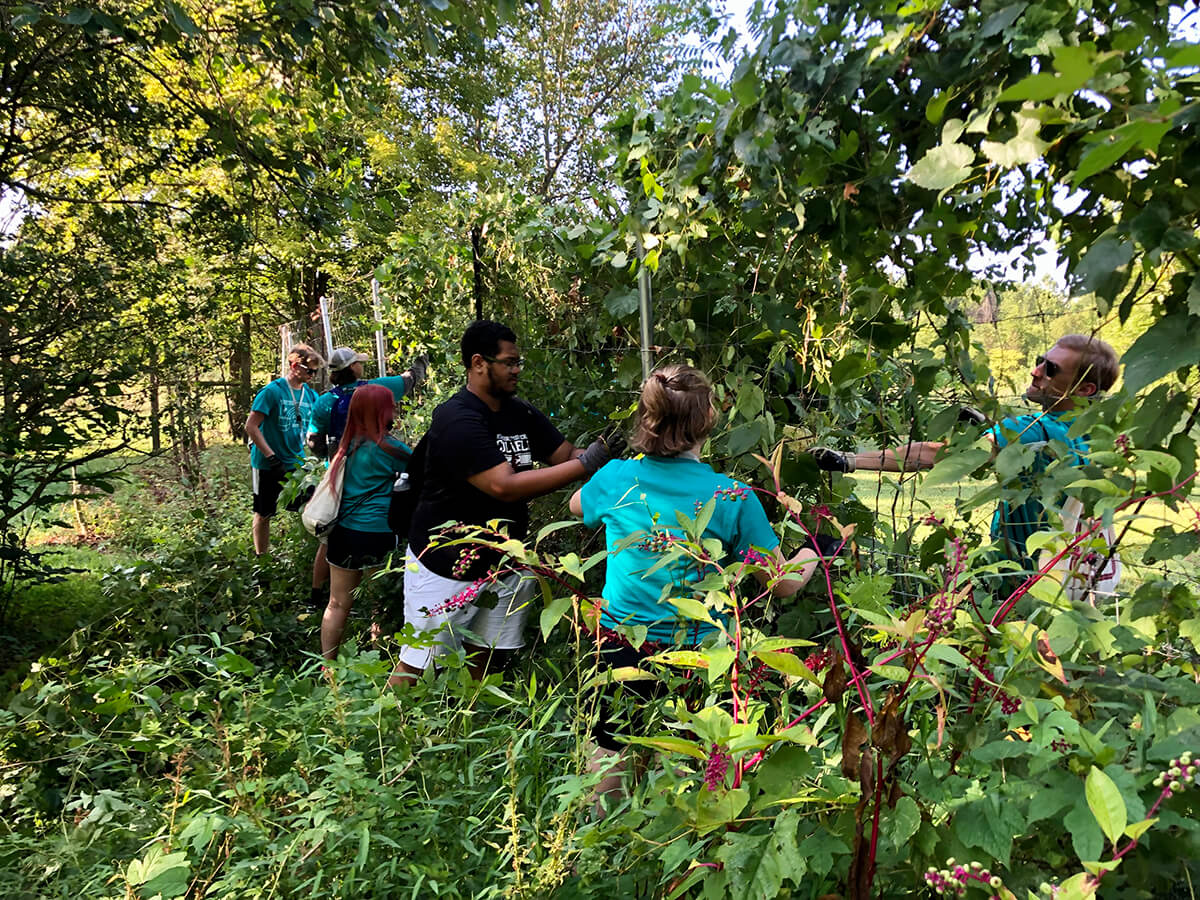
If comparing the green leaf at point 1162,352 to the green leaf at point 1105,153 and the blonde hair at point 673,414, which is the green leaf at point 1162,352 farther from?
the blonde hair at point 673,414

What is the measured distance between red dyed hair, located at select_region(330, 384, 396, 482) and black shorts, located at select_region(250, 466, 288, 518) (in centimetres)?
242

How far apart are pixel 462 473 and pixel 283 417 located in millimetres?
3683

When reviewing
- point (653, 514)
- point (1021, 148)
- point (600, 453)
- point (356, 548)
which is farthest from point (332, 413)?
point (1021, 148)

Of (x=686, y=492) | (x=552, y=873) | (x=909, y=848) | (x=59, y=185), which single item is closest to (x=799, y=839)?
(x=909, y=848)

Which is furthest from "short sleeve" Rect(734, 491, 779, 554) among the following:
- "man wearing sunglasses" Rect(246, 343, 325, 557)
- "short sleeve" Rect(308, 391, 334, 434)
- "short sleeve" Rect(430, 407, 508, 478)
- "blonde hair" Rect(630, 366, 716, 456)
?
"man wearing sunglasses" Rect(246, 343, 325, 557)

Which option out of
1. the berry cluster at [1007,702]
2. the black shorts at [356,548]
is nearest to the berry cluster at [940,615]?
the berry cluster at [1007,702]

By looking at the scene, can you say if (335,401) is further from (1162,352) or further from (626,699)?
(1162,352)

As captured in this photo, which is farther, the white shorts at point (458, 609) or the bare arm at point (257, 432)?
the bare arm at point (257, 432)

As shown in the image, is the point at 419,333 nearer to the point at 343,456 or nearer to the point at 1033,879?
the point at 343,456

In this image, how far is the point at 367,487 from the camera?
379 centimetres

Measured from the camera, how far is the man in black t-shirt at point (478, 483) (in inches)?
115

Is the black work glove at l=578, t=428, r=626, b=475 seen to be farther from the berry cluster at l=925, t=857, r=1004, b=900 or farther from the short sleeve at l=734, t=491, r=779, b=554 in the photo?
the berry cluster at l=925, t=857, r=1004, b=900

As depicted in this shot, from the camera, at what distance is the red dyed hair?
376cm

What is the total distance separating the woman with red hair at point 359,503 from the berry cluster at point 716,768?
297 cm
